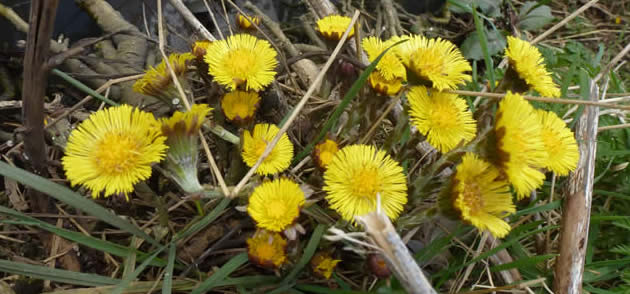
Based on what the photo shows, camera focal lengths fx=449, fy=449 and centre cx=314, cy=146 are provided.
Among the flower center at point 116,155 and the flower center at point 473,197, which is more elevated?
the flower center at point 116,155

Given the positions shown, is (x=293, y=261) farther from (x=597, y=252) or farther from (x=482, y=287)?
(x=597, y=252)

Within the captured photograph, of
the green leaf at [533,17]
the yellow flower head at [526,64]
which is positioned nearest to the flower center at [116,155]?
the yellow flower head at [526,64]

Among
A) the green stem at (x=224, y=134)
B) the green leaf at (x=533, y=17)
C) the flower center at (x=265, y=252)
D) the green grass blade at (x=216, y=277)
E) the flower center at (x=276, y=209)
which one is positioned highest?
the green leaf at (x=533, y=17)

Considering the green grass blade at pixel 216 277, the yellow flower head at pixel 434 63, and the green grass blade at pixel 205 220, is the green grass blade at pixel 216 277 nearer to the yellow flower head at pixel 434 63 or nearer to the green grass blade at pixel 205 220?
the green grass blade at pixel 205 220

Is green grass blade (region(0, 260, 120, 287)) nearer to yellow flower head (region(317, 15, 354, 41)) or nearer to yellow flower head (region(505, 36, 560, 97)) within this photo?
yellow flower head (region(317, 15, 354, 41))

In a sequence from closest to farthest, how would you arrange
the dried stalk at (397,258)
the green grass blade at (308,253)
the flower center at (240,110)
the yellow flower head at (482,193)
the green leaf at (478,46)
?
the dried stalk at (397,258) < the yellow flower head at (482,193) < the green grass blade at (308,253) < the flower center at (240,110) < the green leaf at (478,46)
